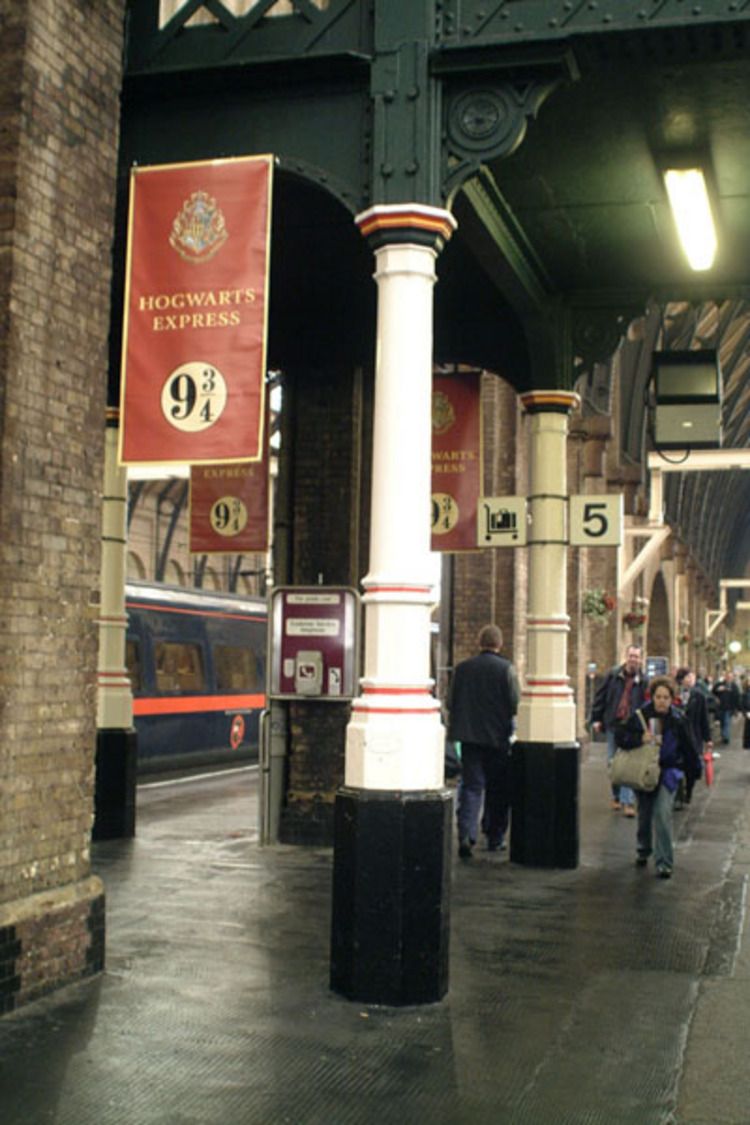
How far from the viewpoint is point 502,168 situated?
8.24 m

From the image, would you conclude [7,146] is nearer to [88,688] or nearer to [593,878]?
[88,688]

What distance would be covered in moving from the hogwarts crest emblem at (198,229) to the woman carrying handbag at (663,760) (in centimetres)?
559

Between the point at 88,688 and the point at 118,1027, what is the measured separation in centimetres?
174

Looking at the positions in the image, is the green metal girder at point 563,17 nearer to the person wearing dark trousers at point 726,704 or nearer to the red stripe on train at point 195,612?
the red stripe on train at point 195,612

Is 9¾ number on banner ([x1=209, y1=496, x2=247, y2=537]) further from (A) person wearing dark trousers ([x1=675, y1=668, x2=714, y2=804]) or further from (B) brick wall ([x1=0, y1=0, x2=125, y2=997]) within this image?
(A) person wearing dark trousers ([x1=675, y1=668, x2=714, y2=804])

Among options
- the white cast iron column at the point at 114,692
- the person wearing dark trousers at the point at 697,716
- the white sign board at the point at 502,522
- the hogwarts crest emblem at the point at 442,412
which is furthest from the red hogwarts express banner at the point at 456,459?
the person wearing dark trousers at the point at 697,716

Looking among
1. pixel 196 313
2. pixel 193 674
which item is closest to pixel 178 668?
pixel 193 674

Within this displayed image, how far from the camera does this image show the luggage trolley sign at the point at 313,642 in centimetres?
1099

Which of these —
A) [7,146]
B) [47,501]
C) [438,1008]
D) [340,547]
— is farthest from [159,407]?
[340,547]

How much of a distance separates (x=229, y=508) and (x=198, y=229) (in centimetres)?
533

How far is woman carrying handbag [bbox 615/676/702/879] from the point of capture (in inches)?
396

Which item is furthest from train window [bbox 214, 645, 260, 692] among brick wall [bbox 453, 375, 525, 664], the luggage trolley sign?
the luggage trolley sign

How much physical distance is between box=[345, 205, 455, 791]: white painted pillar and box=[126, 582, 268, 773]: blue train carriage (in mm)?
10912

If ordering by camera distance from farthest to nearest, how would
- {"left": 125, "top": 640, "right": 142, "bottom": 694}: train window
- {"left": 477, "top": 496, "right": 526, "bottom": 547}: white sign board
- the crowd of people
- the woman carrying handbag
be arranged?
{"left": 125, "top": 640, "right": 142, "bottom": 694}: train window → {"left": 477, "top": 496, "right": 526, "bottom": 547}: white sign board → the crowd of people → the woman carrying handbag
